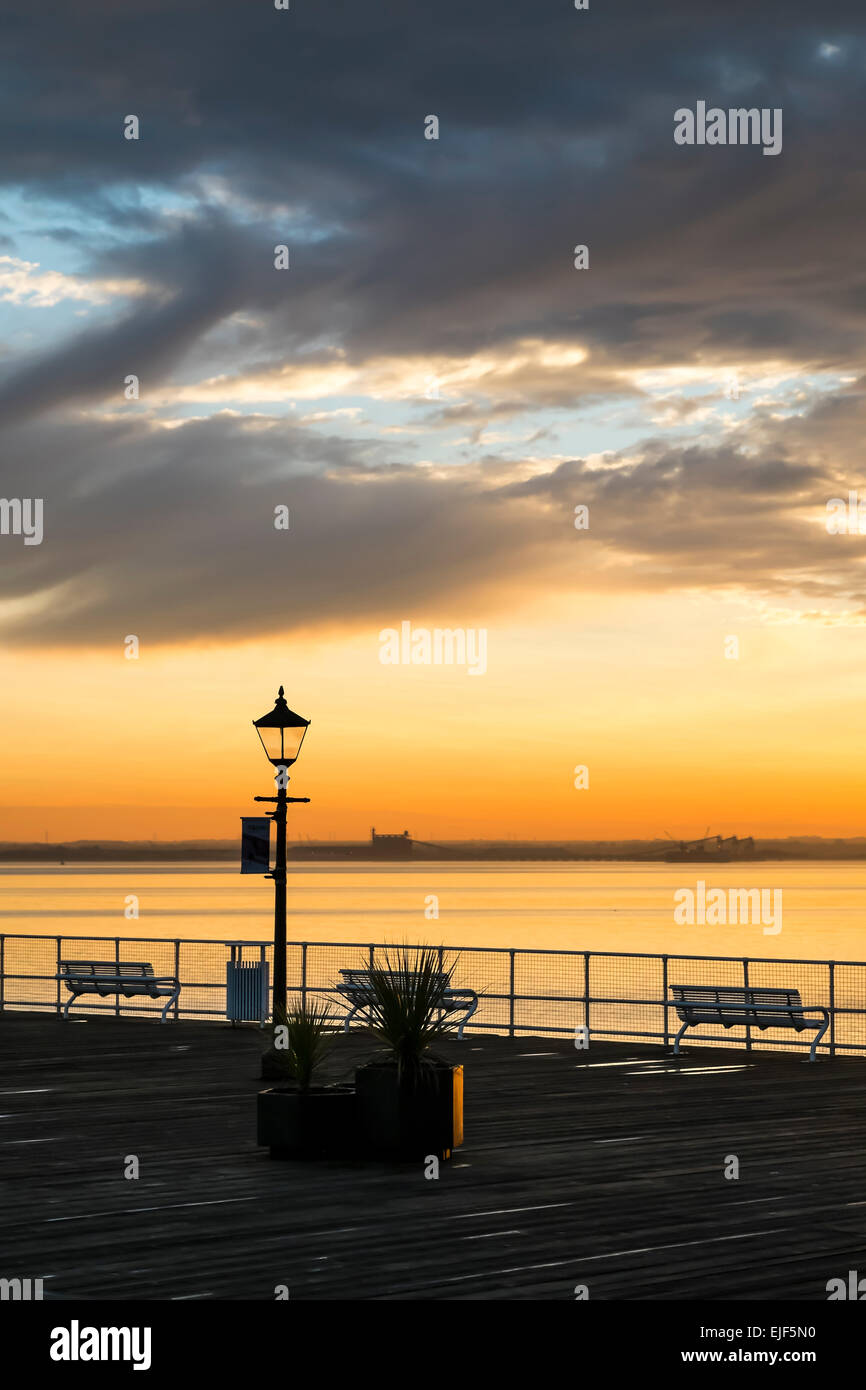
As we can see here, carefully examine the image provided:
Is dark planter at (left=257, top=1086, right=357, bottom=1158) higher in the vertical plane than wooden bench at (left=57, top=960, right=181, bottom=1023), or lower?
lower

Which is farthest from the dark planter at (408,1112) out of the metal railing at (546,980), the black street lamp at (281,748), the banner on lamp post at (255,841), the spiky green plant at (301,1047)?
the metal railing at (546,980)

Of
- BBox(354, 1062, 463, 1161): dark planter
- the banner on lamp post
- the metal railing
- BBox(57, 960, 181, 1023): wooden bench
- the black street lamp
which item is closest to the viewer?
BBox(354, 1062, 463, 1161): dark planter

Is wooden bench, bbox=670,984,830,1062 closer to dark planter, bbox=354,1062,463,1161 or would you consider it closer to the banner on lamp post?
the banner on lamp post

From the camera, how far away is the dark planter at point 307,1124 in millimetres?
14312

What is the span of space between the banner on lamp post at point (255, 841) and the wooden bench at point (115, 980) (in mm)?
6573

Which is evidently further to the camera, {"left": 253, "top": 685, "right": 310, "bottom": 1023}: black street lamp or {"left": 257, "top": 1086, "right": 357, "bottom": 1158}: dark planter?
{"left": 253, "top": 685, "right": 310, "bottom": 1023}: black street lamp

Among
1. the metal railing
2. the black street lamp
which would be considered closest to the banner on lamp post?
the black street lamp

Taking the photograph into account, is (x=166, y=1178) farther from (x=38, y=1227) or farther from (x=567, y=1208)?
(x=567, y=1208)

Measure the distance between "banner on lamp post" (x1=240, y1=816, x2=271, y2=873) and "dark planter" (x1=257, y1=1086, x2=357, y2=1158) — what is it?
7.80 m

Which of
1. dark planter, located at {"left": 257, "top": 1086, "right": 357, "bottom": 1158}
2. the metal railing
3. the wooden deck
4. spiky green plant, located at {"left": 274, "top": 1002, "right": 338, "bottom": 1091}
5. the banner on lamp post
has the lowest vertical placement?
the metal railing

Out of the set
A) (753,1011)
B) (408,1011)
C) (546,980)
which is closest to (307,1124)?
(408,1011)

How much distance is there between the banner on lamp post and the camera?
73.0 ft

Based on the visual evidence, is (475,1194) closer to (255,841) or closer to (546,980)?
(255,841)
